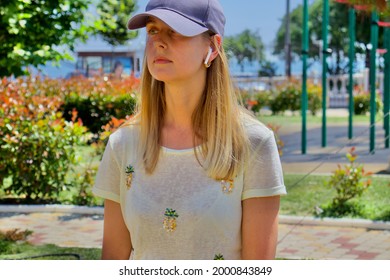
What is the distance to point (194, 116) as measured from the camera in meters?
1.89

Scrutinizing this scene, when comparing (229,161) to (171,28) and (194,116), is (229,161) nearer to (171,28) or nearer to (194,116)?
(194,116)

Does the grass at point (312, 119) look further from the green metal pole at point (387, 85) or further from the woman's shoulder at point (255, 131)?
the woman's shoulder at point (255, 131)

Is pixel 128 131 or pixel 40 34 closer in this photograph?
pixel 128 131

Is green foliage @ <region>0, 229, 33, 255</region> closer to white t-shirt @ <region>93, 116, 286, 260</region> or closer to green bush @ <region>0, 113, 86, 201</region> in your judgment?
green bush @ <region>0, 113, 86, 201</region>

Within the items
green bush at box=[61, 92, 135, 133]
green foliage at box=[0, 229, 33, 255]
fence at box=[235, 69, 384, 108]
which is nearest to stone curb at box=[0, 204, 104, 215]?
green foliage at box=[0, 229, 33, 255]

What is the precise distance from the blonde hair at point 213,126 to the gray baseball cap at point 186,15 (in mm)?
85

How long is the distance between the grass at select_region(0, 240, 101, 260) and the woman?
330 centimetres

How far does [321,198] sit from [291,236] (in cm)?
116

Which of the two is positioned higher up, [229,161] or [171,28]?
[171,28]

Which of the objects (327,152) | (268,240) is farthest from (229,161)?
(327,152)

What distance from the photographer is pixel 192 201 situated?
181cm

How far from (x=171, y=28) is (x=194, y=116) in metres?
0.22

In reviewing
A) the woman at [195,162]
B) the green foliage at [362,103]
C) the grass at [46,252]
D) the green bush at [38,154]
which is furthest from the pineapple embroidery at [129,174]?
the green foliage at [362,103]

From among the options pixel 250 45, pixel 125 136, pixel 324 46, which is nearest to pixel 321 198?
pixel 324 46
